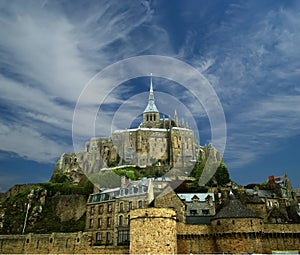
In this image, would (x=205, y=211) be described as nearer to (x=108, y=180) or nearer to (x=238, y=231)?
(x=238, y=231)

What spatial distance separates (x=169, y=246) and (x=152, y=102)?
86943mm

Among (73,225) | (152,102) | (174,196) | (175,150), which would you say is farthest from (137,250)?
(152,102)

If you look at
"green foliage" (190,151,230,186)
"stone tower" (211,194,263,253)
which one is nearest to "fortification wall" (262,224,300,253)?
"stone tower" (211,194,263,253)

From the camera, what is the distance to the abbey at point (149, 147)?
87625mm

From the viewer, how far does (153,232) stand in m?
30.4

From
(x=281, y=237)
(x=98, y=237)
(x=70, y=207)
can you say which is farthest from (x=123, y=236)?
(x=281, y=237)

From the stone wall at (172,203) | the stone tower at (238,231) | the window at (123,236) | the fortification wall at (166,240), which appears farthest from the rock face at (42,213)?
the stone tower at (238,231)

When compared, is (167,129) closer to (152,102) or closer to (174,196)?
(152,102)

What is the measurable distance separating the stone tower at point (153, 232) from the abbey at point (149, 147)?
53.6 metres

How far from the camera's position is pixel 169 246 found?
3036cm

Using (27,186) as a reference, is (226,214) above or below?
below

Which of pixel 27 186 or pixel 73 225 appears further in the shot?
pixel 27 186

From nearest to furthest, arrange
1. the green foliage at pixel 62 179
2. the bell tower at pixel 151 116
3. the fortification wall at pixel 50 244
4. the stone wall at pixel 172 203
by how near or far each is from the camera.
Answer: the stone wall at pixel 172 203 < the fortification wall at pixel 50 244 < the green foliage at pixel 62 179 < the bell tower at pixel 151 116

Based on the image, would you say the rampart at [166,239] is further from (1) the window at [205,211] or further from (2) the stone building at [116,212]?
(1) the window at [205,211]
